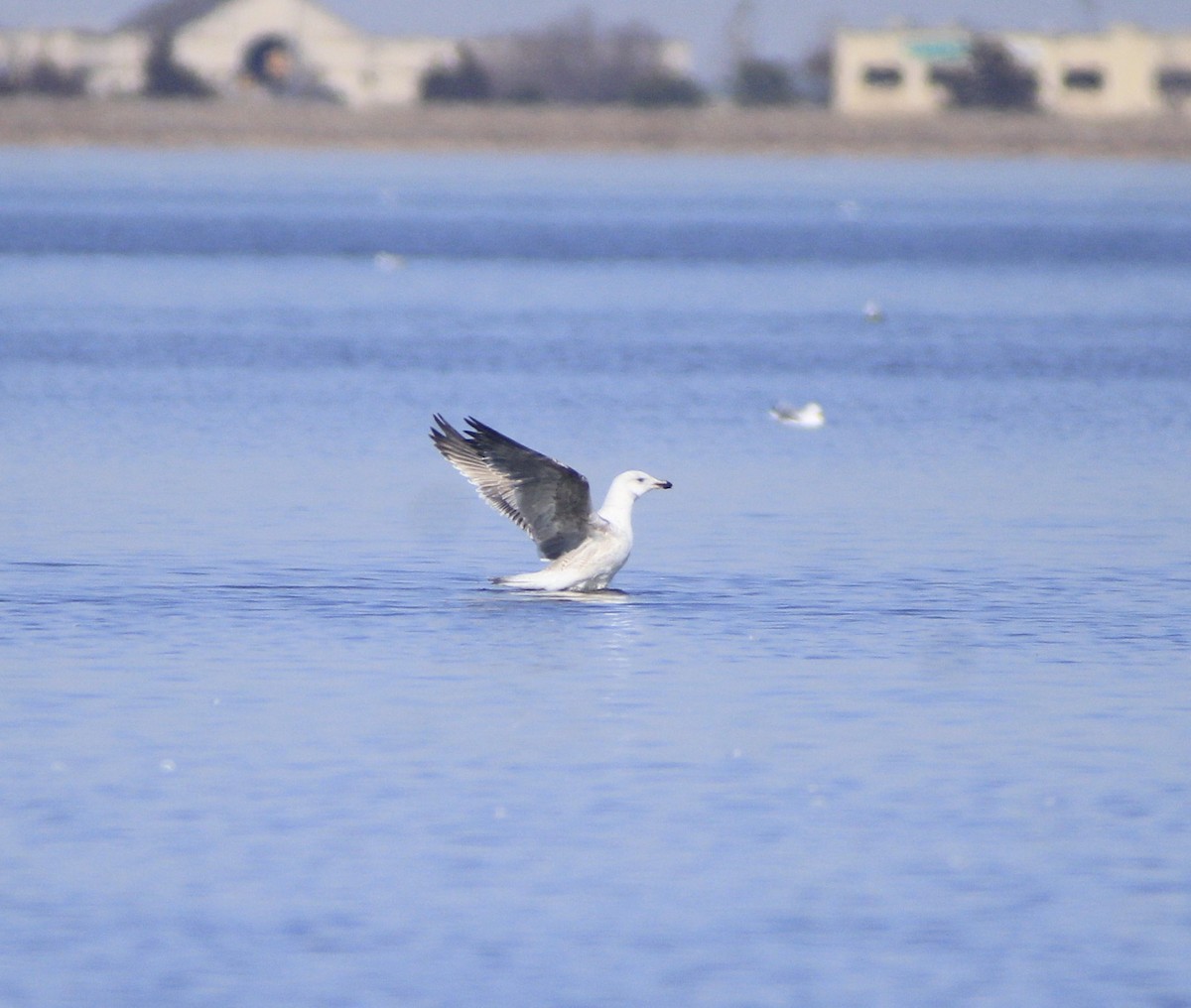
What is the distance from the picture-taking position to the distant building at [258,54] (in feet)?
507

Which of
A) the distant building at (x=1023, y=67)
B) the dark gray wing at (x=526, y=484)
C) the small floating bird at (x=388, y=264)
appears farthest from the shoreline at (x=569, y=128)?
the dark gray wing at (x=526, y=484)

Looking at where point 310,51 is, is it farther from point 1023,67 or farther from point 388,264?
point 388,264

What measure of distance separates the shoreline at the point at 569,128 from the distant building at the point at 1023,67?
4615 millimetres

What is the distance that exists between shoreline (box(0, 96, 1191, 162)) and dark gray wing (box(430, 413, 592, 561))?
119 metres

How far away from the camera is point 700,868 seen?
10.1 metres

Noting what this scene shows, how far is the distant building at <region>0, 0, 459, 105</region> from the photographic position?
507ft

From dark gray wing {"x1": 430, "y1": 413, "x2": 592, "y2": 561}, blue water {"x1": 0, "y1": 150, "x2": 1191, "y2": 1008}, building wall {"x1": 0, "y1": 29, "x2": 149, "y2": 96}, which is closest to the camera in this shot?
blue water {"x1": 0, "y1": 150, "x2": 1191, "y2": 1008}

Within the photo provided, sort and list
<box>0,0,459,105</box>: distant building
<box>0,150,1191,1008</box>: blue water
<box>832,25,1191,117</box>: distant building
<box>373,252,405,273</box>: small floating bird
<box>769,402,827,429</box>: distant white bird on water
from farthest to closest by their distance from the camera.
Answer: <box>0,0,459,105</box>: distant building
<box>832,25,1191,117</box>: distant building
<box>373,252,405,273</box>: small floating bird
<box>769,402,827,429</box>: distant white bird on water
<box>0,150,1191,1008</box>: blue water

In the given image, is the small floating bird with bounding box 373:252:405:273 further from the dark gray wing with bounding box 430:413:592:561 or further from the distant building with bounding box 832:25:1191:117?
the distant building with bounding box 832:25:1191:117

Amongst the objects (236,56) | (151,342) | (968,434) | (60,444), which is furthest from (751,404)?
(236,56)

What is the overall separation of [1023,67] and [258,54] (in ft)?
148

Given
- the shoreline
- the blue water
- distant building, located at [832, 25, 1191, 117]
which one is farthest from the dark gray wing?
distant building, located at [832, 25, 1191, 117]

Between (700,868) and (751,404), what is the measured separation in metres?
19.1

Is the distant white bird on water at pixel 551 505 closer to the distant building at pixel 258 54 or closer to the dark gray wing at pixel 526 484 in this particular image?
the dark gray wing at pixel 526 484
